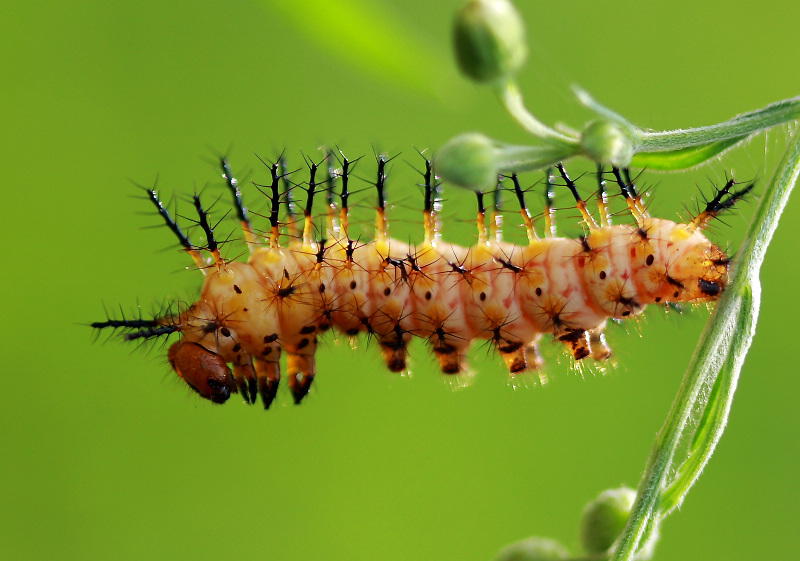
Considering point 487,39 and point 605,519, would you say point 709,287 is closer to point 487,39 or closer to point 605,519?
point 605,519

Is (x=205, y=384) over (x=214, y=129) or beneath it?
beneath

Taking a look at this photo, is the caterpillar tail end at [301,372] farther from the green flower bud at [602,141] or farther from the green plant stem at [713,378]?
the green flower bud at [602,141]

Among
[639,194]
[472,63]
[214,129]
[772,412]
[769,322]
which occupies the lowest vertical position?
[772,412]

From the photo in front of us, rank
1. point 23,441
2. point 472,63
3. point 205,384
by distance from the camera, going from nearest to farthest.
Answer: point 472,63 → point 205,384 → point 23,441

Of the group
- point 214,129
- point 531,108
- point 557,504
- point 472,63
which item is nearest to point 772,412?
point 557,504

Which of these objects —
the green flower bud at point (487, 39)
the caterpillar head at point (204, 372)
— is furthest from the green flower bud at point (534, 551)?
the green flower bud at point (487, 39)

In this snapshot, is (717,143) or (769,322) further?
(769,322)

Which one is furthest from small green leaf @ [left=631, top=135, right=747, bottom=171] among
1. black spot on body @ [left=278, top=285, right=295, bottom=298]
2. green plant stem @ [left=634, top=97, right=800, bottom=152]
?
black spot on body @ [left=278, top=285, right=295, bottom=298]

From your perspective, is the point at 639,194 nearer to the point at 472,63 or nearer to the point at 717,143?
A: the point at 717,143
